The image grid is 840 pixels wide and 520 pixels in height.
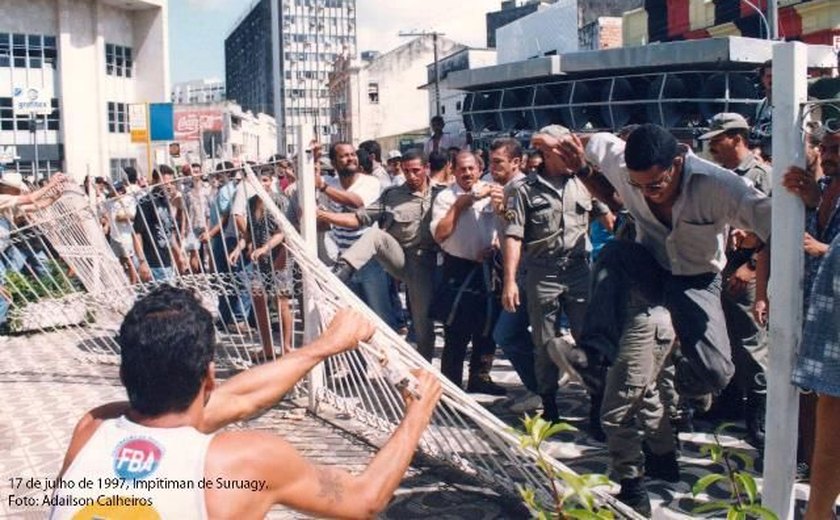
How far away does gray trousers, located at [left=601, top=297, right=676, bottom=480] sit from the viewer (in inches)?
148

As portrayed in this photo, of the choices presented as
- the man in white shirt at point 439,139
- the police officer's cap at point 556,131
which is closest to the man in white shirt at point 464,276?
the police officer's cap at point 556,131

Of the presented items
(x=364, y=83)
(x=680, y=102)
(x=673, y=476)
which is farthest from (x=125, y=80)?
(x=673, y=476)

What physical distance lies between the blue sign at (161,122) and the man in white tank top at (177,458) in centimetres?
2690

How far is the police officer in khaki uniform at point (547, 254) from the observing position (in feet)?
16.7

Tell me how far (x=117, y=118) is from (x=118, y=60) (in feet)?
10.1

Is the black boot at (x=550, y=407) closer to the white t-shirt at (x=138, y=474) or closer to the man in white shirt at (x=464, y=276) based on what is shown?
the man in white shirt at (x=464, y=276)

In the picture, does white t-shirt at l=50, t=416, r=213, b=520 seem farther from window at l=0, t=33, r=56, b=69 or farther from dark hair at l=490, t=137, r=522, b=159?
window at l=0, t=33, r=56, b=69

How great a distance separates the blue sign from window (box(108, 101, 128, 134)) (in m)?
15.7

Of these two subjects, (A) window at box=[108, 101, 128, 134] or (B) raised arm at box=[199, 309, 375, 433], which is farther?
(A) window at box=[108, 101, 128, 134]

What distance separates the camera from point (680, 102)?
9406 mm

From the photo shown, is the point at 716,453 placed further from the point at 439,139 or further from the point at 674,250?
the point at 439,139

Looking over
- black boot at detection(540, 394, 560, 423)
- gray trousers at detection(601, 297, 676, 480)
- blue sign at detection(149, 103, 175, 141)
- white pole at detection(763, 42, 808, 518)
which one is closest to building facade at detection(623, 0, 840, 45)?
black boot at detection(540, 394, 560, 423)

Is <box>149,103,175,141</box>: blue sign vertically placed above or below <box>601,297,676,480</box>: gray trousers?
above

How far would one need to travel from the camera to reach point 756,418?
15.3ft
